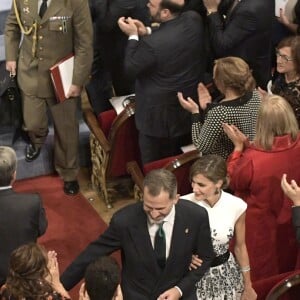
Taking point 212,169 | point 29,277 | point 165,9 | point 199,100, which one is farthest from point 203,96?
point 29,277

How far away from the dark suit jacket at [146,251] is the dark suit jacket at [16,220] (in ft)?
1.12

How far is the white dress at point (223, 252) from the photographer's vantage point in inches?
129

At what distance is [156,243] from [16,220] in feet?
2.24

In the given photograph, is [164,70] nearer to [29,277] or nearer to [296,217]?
[296,217]

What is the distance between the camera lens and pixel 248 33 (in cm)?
442

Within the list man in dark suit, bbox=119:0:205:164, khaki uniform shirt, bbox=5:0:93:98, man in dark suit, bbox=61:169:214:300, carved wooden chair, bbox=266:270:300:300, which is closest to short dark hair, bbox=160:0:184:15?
man in dark suit, bbox=119:0:205:164

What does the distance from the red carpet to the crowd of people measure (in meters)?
0.13

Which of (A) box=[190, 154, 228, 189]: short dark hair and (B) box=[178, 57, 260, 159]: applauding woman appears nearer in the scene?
(A) box=[190, 154, 228, 189]: short dark hair

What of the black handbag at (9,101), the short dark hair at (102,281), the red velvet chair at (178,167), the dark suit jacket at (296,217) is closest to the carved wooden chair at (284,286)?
the dark suit jacket at (296,217)

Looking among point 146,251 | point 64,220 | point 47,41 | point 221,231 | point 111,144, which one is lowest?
point 64,220

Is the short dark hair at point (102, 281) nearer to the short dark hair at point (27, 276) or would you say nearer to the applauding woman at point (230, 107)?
the short dark hair at point (27, 276)

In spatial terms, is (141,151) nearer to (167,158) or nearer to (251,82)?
(167,158)

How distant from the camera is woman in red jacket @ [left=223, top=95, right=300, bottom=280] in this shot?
3.42m

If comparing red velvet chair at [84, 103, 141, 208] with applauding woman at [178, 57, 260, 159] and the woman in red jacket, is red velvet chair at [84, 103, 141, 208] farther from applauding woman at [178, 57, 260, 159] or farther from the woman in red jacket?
the woman in red jacket
